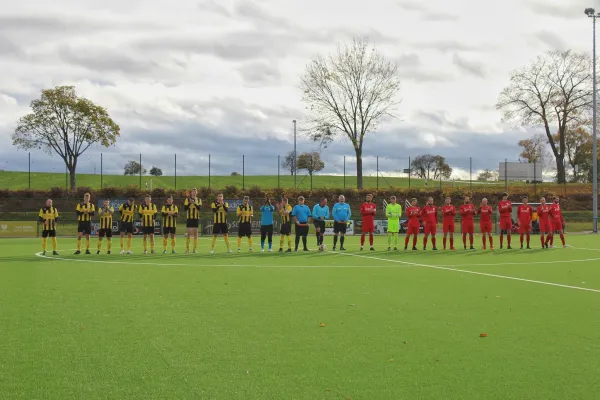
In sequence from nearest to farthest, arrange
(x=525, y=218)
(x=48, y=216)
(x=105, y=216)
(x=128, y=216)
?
(x=48, y=216) → (x=105, y=216) → (x=128, y=216) → (x=525, y=218)

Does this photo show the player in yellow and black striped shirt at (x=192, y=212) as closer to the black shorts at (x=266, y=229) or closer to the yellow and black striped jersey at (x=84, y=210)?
the black shorts at (x=266, y=229)

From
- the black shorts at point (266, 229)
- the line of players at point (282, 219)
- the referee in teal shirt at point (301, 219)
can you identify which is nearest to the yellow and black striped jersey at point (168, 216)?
the line of players at point (282, 219)

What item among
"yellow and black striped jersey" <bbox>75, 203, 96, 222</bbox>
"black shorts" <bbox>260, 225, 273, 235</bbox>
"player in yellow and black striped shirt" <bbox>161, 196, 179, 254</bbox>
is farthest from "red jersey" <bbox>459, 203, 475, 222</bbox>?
"yellow and black striped jersey" <bbox>75, 203, 96, 222</bbox>

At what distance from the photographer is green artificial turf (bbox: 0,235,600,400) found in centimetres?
574

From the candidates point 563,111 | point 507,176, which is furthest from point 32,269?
point 563,111

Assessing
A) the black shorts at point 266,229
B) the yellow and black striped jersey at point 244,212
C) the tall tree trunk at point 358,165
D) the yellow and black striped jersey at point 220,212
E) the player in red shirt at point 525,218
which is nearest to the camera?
the yellow and black striped jersey at point 220,212

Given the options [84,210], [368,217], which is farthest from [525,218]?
[84,210]

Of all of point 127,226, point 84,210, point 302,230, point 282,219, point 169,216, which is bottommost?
point 302,230

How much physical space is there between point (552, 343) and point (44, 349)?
5.81 meters

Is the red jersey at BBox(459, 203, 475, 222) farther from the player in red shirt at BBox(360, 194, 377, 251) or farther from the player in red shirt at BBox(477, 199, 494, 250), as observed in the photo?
the player in red shirt at BBox(360, 194, 377, 251)

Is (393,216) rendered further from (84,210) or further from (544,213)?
(84,210)

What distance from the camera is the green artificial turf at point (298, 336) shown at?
574 cm

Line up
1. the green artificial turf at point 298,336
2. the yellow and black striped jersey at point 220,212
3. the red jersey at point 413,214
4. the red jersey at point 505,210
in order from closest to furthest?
the green artificial turf at point 298,336 → the yellow and black striped jersey at point 220,212 → the red jersey at point 413,214 → the red jersey at point 505,210

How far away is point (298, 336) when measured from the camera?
778 centimetres
